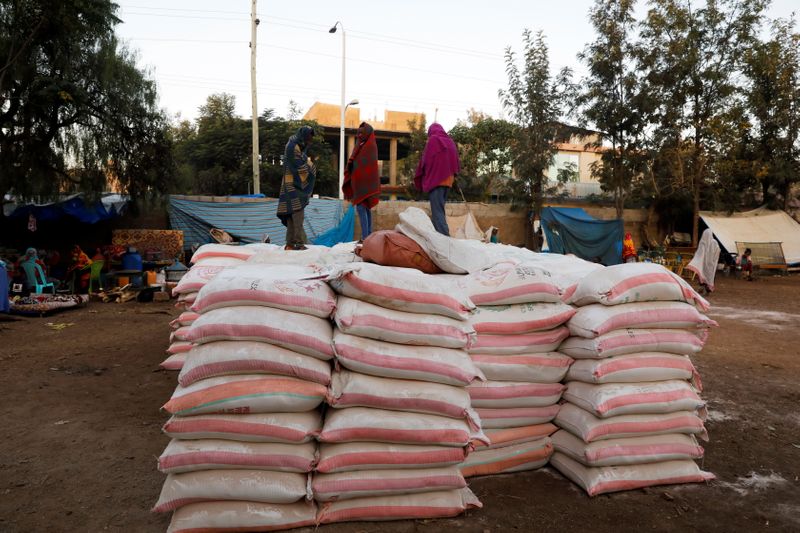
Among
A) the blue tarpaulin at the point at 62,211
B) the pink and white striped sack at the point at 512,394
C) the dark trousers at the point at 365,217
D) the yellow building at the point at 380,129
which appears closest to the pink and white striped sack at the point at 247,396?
the pink and white striped sack at the point at 512,394

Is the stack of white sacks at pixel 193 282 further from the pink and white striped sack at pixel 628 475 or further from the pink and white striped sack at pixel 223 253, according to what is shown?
the pink and white striped sack at pixel 628 475

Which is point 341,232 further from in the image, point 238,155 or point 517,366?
point 238,155

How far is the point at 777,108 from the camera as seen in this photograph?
1478cm

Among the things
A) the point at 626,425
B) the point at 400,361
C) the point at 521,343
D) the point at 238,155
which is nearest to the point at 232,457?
the point at 400,361

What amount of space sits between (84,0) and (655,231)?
15345 mm

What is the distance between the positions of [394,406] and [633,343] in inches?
47.9

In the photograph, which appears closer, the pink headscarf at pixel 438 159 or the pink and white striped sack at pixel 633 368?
the pink and white striped sack at pixel 633 368

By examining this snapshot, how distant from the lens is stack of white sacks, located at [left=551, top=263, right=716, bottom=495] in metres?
2.39

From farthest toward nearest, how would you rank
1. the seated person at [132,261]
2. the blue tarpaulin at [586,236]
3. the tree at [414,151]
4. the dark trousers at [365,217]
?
the tree at [414,151], the blue tarpaulin at [586,236], the seated person at [132,261], the dark trousers at [365,217]

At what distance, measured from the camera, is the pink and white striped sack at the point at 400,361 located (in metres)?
2.13

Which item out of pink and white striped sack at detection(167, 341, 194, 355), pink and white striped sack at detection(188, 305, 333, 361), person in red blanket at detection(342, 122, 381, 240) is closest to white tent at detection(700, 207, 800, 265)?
person in red blanket at detection(342, 122, 381, 240)

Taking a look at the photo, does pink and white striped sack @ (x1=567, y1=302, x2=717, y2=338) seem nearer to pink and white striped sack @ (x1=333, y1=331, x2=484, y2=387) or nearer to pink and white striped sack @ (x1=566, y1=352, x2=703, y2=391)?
pink and white striped sack @ (x1=566, y1=352, x2=703, y2=391)

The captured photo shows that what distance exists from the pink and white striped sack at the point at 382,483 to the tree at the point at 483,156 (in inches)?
707

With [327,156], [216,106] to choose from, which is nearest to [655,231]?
[327,156]
